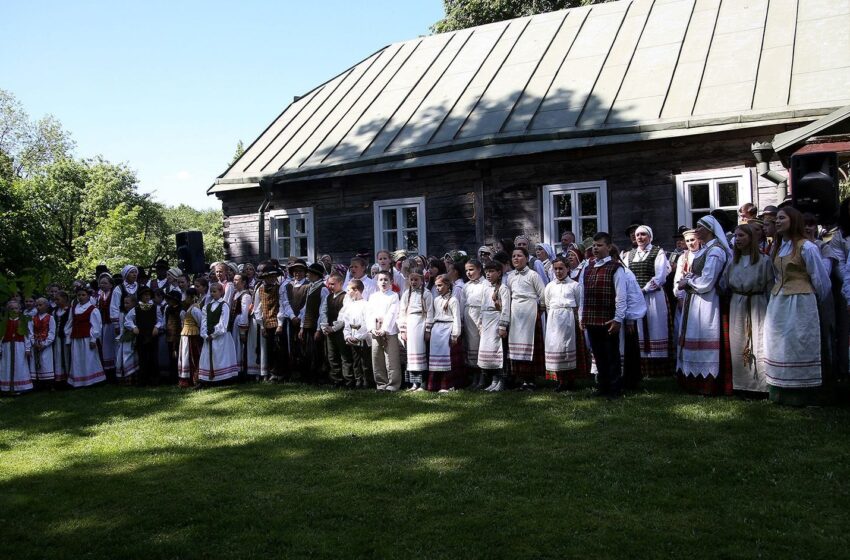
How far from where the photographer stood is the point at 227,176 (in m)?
17.7

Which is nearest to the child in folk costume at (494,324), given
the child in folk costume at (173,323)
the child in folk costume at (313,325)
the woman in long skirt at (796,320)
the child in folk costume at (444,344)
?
the child in folk costume at (444,344)

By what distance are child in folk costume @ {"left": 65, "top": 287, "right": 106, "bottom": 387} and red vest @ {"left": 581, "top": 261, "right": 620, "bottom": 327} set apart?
27.3 ft

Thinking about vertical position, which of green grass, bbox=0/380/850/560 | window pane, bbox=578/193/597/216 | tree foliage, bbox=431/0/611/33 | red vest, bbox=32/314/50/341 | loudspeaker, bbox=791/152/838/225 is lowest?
green grass, bbox=0/380/850/560

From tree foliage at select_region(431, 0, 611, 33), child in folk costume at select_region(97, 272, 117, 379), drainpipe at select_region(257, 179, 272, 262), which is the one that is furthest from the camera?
tree foliage at select_region(431, 0, 611, 33)

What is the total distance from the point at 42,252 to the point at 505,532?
19017mm

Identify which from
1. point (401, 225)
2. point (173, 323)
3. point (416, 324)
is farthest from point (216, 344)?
point (401, 225)

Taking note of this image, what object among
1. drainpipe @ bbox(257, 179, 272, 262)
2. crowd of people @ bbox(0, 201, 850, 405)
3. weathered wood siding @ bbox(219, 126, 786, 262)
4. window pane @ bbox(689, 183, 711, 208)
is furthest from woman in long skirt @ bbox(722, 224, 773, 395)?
drainpipe @ bbox(257, 179, 272, 262)

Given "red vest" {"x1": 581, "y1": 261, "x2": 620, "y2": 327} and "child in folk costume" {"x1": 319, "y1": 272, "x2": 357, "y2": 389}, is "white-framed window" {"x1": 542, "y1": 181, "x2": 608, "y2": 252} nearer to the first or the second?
"child in folk costume" {"x1": 319, "y1": 272, "x2": 357, "y2": 389}

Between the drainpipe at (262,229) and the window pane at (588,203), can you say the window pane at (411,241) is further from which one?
the drainpipe at (262,229)

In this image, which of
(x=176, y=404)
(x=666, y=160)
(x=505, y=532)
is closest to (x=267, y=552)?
(x=505, y=532)

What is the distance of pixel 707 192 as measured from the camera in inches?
481

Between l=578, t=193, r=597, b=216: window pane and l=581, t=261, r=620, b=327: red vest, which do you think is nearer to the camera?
l=581, t=261, r=620, b=327: red vest

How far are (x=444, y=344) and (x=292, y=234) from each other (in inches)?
321

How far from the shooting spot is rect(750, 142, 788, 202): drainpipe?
36.7ft
